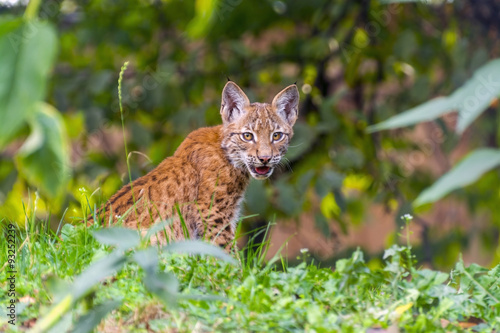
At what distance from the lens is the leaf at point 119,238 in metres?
1.88

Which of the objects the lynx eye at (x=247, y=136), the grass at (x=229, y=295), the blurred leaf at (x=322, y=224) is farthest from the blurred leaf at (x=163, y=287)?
the blurred leaf at (x=322, y=224)

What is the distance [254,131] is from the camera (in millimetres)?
4152

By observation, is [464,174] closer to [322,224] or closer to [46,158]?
[46,158]

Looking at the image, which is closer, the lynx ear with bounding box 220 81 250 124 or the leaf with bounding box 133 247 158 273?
the leaf with bounding box 133 247 158 273

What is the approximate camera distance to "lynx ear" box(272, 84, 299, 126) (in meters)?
4.28

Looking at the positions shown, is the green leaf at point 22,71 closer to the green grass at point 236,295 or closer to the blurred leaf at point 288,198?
the green grass at point 236,295

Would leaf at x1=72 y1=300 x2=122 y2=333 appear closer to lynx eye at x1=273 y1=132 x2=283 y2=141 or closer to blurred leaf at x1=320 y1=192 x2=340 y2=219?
lynx eye at x1=273 y1=132 x2=283 y2=141

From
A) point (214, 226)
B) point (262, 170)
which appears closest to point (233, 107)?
point (262, 170)

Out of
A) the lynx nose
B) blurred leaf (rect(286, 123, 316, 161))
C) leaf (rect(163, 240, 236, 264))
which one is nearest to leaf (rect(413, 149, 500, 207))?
leaf (rect(163, 240, 236, 264))

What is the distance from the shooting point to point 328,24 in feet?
22.4

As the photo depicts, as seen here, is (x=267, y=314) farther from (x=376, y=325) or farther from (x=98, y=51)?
(x=98, y=51)

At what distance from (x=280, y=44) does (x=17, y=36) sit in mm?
5897

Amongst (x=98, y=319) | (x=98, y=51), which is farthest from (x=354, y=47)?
(x=98, y=319)

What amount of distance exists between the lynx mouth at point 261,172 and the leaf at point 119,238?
2.13m
